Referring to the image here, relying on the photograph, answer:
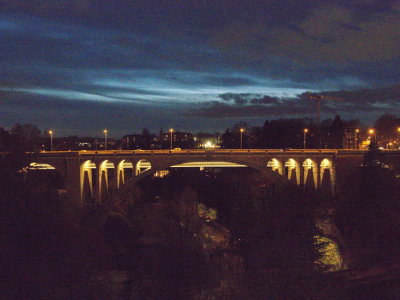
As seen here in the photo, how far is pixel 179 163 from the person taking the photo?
129 ft

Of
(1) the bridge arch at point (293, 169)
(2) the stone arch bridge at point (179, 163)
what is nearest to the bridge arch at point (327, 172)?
(2) the stone arch bridge at point (179, 163)

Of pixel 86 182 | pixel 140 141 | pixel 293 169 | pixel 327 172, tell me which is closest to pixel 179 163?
pixel 86 182

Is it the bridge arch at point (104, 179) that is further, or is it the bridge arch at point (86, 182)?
the bridge arch at point (104, 179)

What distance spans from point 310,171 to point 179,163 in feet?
41.7

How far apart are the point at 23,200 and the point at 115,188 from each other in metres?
20.6

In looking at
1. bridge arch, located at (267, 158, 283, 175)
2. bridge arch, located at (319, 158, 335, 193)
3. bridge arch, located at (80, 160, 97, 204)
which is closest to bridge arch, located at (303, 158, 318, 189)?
bridge arch, located at (319, 158, 335, 193)

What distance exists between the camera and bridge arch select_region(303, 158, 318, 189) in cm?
4178

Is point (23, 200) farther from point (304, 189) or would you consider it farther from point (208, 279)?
point (304, 189)

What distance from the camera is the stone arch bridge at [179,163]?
37188mm

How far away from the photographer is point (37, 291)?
1440 cm

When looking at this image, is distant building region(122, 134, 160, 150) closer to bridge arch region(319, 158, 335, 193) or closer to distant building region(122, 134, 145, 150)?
distant building region(122, 134, 145, 150)

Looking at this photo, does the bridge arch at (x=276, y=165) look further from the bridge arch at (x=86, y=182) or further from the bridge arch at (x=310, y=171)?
the bridge arch at (x=86, y=182)

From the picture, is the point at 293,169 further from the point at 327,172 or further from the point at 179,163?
the point at 179,163

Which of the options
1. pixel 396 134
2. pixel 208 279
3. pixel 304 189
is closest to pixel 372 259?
pixel 304 189
